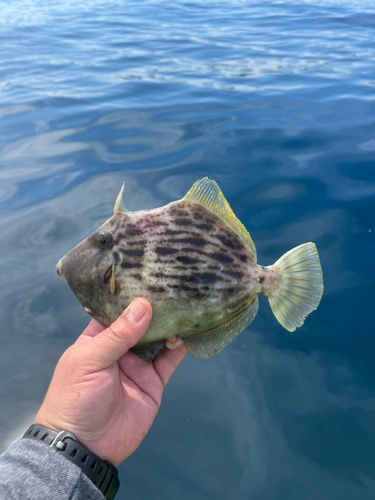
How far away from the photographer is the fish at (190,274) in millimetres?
2486

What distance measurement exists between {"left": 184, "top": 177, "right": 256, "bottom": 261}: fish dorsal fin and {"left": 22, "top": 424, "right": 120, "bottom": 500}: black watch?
5.71ft

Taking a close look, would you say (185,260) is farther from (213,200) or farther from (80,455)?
(80,455)

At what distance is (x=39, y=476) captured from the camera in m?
2.16

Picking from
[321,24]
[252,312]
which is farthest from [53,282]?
[321,24]

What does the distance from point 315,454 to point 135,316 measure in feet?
6.17

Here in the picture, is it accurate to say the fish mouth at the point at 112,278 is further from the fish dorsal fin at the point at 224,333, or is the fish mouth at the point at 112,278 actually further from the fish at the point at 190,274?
the fish dorsal fin at the point at 224,333

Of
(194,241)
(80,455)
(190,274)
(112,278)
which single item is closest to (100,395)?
(80,455)

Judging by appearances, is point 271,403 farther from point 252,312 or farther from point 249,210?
point 249,210

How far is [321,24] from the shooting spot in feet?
49.9

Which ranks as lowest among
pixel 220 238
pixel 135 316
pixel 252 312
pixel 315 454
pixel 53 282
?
pixel 315 454

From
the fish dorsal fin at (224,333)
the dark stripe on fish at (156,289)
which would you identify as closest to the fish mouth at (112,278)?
the dark stripe on fish at (156,289)

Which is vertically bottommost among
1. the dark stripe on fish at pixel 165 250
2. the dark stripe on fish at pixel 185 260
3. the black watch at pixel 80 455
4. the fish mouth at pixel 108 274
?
the black watch at pixel 80 455

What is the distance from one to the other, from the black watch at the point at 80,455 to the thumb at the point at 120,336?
1.56 feet

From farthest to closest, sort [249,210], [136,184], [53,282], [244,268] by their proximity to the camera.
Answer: [136,184]
[249,210]
[53,282]
[244,268]
